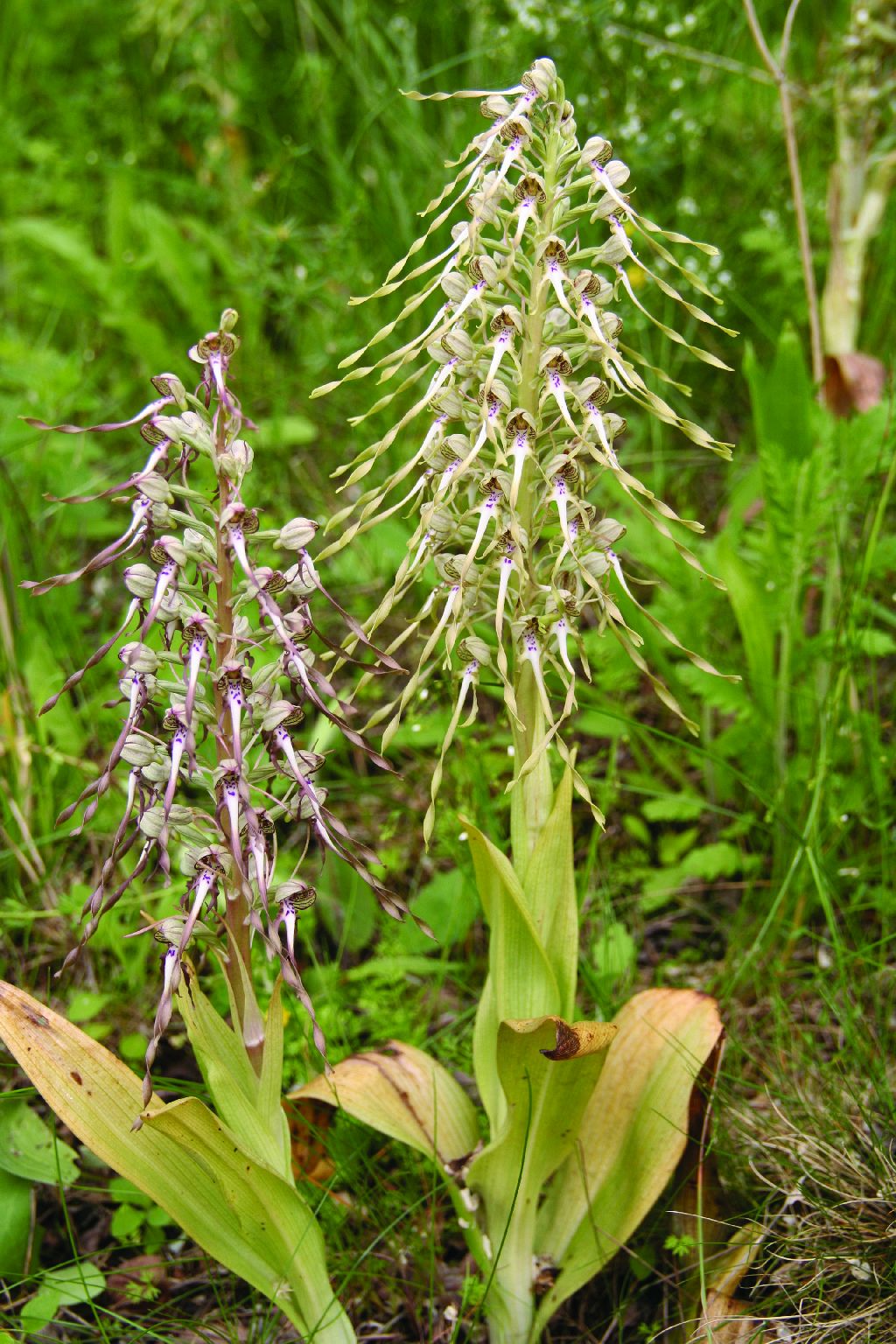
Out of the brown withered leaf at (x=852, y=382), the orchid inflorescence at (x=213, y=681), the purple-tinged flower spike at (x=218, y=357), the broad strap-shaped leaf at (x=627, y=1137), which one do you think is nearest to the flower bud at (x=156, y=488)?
the orchid inflorescence at (x=213, y=681)

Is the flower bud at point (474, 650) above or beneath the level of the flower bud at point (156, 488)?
beneath

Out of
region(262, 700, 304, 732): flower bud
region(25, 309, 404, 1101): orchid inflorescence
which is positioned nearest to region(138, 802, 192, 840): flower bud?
region(25, 309, 404, 1101): orchid inflorescence

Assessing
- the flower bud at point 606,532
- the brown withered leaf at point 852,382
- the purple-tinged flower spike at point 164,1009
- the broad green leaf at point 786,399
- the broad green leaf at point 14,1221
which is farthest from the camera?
the brown withered leaf at point 852,382

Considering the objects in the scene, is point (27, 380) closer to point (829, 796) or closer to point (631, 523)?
point (631, 523)

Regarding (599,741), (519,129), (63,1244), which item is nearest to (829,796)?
(599,741)

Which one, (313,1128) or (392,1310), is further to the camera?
(392,1310)

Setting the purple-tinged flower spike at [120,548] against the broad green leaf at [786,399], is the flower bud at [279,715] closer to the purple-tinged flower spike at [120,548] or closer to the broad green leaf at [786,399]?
the purple-tinged flower spike at [120,548]
